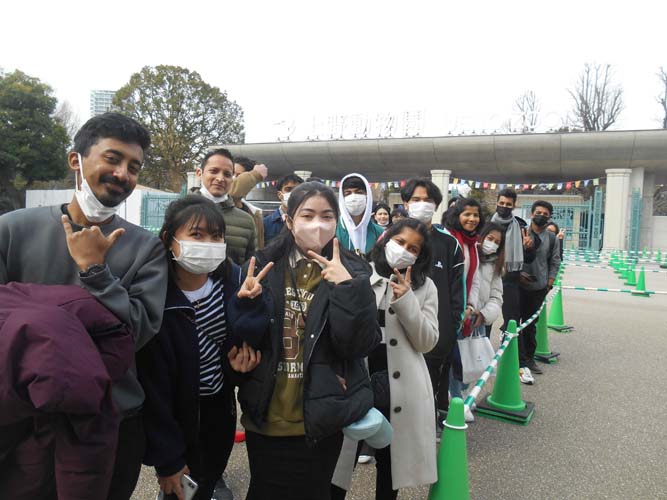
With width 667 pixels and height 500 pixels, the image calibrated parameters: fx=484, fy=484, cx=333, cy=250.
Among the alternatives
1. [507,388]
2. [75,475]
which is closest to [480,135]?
[507,388]

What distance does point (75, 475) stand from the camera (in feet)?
4.76

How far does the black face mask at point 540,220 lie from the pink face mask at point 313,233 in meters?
4.48

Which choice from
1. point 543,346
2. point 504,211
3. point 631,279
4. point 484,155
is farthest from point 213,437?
point 484,155

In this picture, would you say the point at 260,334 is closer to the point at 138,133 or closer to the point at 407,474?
the point at 138,133

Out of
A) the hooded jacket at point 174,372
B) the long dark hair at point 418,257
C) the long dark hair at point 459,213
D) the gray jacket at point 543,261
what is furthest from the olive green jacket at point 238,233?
the gray jacket at point 543,261

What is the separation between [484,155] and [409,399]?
19458 mm

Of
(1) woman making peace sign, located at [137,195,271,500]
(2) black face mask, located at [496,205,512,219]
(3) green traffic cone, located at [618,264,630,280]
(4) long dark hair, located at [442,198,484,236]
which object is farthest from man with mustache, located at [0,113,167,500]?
(3) green traffic cone, located at [618,264,630,280]

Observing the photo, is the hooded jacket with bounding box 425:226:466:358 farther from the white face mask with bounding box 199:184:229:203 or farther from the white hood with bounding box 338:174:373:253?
the white face mask with bounding box 199:184:229:203

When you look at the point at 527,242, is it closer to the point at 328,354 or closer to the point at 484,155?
the point at 328,354

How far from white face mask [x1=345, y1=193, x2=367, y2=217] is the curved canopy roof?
57.3 feet

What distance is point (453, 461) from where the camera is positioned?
2518 mm

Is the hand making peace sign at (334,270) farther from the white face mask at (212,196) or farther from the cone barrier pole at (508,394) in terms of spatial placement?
the cone barrier pole at (508,394)

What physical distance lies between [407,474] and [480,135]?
19226 mm

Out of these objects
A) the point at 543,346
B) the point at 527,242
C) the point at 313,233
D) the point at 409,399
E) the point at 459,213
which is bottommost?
the point at 543,346
